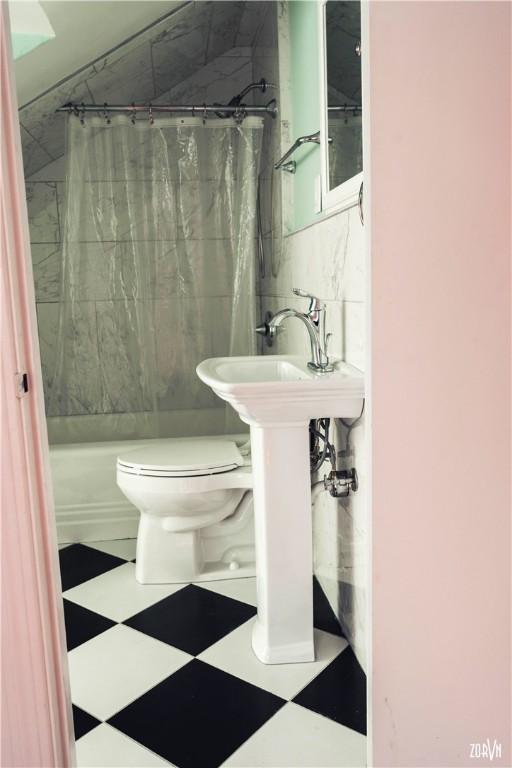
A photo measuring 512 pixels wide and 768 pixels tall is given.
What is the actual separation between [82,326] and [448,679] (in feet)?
7.22

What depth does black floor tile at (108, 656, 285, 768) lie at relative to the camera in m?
1.37

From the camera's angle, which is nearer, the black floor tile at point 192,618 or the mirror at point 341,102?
the mirror at point 341,102

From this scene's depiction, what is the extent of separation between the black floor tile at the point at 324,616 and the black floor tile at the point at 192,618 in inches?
8.0

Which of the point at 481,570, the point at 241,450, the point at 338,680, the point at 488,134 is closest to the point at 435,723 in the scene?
the point at 481,570

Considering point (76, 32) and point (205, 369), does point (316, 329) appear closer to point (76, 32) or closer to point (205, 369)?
point (205, 369)

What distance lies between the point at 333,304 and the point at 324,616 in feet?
3.16

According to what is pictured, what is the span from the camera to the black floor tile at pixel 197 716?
4.49ft

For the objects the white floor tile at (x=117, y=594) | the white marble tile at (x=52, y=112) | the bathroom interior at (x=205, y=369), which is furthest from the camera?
the white marble tile at (x=52, y=112)

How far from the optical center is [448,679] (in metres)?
1.05

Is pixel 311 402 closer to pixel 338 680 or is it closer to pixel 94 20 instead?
pixel 338 680

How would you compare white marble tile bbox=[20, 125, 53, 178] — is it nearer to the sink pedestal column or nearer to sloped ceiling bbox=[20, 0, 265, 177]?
sloped ceiling bbox=[20, 0, 265, 177]

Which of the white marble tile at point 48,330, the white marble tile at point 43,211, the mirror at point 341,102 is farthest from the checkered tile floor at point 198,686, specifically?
the white marble tile at point 43,211

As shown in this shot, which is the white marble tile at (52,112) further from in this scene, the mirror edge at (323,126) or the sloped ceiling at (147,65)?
the mirror edge at (323,126)

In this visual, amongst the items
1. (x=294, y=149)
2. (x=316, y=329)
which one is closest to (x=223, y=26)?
(x=294, y=149)
